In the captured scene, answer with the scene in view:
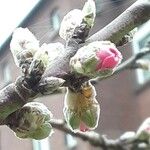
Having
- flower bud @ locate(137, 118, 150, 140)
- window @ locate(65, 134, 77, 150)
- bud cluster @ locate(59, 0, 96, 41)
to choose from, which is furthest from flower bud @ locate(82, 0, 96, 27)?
window @ locate(65, 134, 77, 150)

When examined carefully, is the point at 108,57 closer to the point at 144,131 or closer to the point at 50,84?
the point at 50,84

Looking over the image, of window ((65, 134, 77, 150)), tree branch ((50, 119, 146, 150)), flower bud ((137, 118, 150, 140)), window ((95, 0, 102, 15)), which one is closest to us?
window ((95, 0, 102, 15))

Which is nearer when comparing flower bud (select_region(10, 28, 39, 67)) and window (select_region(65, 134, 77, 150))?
flower bud (select_region(10, 28, 39, 67))

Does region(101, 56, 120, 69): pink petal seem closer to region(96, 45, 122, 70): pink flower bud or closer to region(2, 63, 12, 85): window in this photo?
region(96, 45, 122, 70): pink flower bud

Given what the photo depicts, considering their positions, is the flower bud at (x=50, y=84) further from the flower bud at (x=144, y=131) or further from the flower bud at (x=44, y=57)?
the flower bud at (x=144, y=131)

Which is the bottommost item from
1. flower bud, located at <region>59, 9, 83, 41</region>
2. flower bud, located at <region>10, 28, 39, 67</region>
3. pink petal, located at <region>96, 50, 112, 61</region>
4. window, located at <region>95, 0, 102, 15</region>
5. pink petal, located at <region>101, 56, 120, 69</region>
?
window, located at <region>95, 0, 102, 15</region>

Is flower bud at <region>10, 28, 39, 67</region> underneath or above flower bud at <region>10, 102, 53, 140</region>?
above

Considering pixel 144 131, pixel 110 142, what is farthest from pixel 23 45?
pixel 110 142
